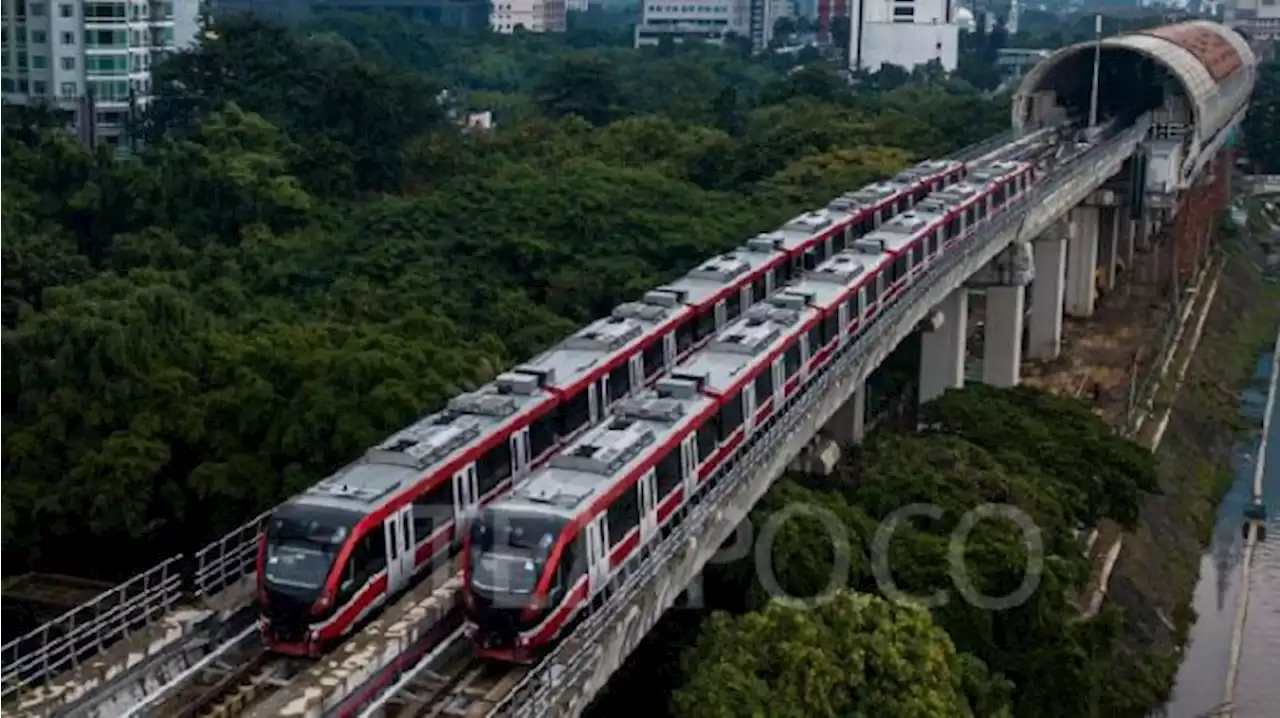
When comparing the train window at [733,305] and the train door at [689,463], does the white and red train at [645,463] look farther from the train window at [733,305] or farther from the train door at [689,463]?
the train window at [733,305]

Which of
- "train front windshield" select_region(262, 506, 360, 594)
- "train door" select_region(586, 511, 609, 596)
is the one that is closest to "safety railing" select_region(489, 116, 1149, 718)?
"train door" select_region(586, 511, 609, 596)

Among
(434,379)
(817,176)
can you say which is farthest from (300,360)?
(817,176)

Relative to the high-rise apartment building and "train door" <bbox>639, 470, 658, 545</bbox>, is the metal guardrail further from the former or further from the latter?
the high-rise apartment building

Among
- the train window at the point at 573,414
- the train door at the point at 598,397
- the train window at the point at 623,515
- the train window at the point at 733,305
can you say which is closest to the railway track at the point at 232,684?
the train window at the point at 623,515

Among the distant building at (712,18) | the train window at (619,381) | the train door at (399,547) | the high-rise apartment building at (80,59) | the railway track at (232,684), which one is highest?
the distant building at (712,18)

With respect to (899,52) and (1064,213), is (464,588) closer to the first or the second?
(1064,213)
